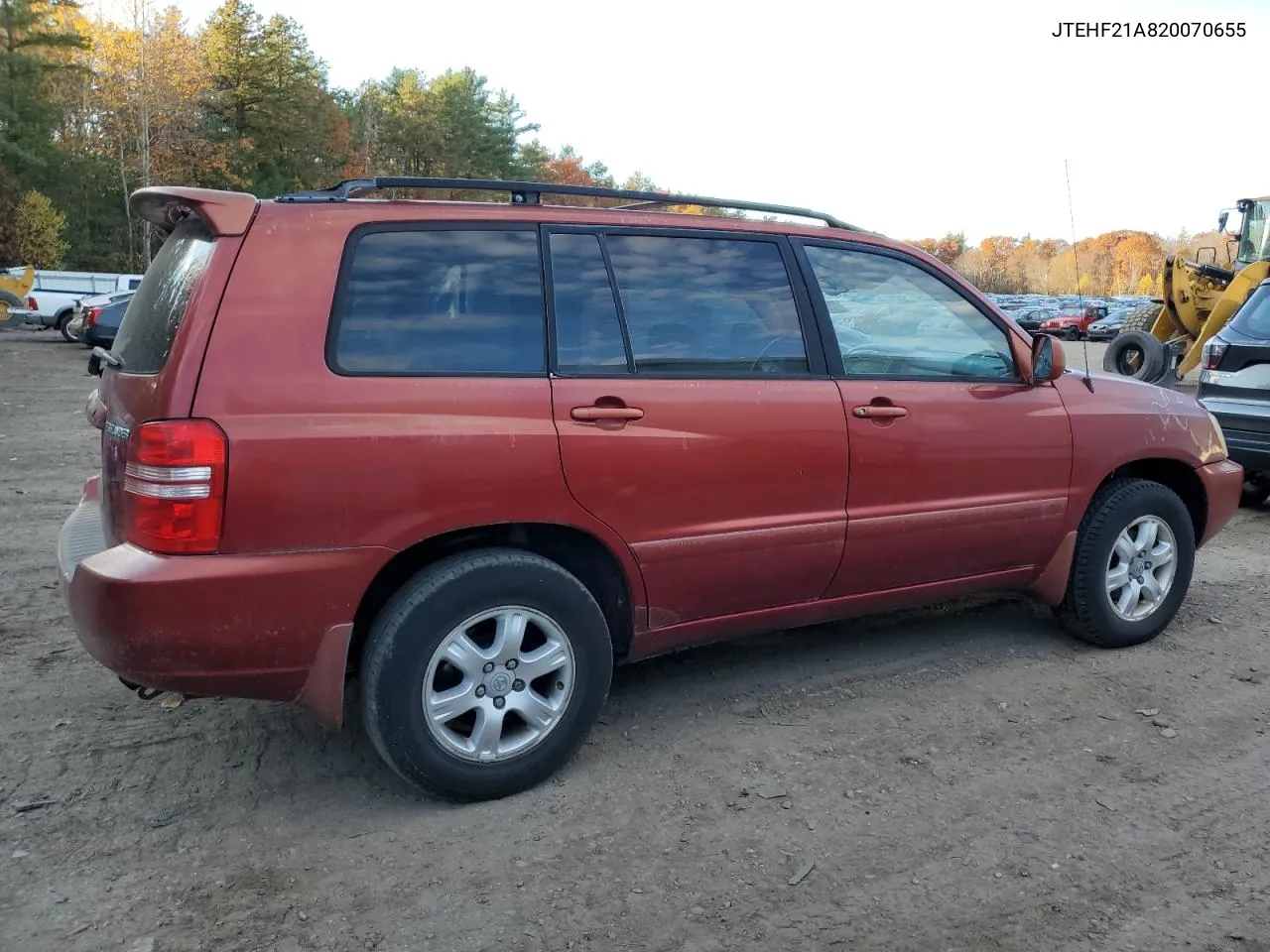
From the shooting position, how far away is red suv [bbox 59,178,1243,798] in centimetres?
282

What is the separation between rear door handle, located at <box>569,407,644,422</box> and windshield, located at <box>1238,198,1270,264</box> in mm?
15620

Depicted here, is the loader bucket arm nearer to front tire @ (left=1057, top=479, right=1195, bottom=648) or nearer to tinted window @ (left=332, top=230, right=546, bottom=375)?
front tire @ (left=1057, top=479, right=1195, bottom=648)

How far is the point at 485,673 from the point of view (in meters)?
3.15

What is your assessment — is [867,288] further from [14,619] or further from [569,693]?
[14,619]

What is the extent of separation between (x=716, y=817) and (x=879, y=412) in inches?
62.3

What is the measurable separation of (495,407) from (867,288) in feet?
5.57

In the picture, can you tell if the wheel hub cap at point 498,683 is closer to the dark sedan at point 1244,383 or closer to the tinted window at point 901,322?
the tinted window at point 901,322

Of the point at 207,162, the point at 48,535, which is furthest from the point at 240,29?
the point at 48,535

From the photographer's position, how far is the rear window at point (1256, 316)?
23.7ft

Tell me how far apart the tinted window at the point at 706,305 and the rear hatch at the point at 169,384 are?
4.13 ft

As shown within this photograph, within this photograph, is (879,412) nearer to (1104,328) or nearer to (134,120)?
(1104,328)

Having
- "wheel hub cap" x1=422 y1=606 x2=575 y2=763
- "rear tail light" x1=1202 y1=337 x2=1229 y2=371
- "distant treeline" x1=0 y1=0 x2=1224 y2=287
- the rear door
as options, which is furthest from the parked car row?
"distant treeline" x1=0 y1=0 x2=1224 y2=287

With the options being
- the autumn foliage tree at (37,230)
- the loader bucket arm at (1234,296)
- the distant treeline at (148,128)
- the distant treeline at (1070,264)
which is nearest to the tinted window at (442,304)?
the loader bucket arm at (1234,296)

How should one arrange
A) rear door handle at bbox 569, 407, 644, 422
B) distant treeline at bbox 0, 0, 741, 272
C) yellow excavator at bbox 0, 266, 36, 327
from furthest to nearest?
distant treeline at bbox 0, 0, 741, 272
yellow excavator at bbox 0, 266, 36, 327
rear door handle at bbox 569, 407, 644, 422
